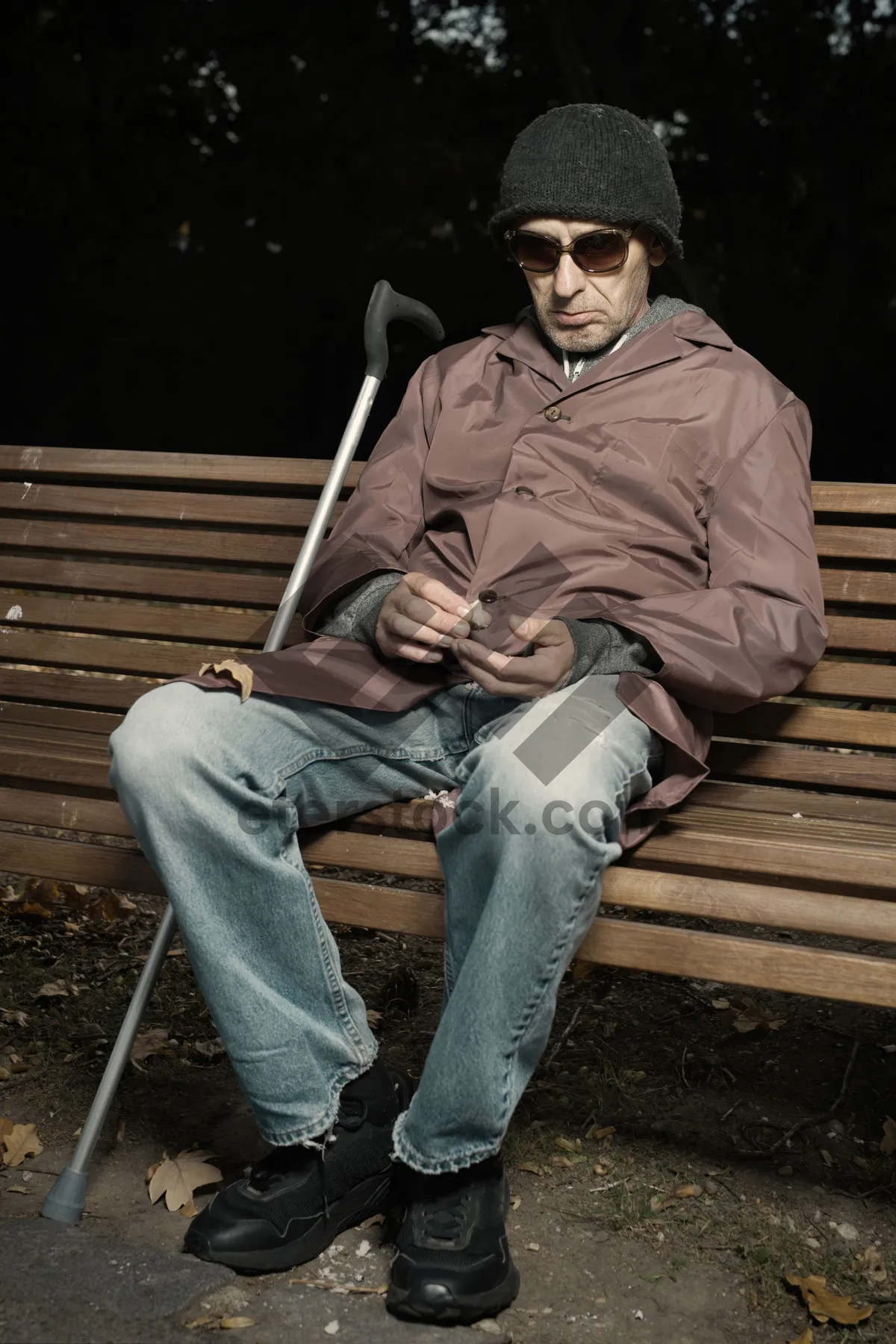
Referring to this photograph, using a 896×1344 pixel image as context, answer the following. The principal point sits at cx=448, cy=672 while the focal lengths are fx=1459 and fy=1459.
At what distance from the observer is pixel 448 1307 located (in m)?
2.30

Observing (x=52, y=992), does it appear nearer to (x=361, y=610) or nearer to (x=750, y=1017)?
(x=361, y=610)

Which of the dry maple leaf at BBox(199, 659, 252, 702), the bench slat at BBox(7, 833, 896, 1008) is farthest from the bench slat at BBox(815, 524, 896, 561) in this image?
the dry maple leaf at BBox(199, 659, 252, 702)

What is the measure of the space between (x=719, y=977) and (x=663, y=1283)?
0.59m

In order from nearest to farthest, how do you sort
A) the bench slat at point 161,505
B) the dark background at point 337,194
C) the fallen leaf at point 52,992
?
the bench slat at point 161,505 → the fallen leaf at point 52,992 → the dark background at point 337,194

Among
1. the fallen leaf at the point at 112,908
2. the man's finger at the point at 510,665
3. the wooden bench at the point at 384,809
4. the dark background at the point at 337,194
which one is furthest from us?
the dark background at the point at 337,194

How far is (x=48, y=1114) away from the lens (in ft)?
9.95

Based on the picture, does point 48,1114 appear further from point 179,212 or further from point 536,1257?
point 179,212

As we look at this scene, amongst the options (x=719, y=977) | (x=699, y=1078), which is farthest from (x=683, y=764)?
(x=699, y=1078)

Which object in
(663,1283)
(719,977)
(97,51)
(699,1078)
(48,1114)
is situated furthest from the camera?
(97,51)

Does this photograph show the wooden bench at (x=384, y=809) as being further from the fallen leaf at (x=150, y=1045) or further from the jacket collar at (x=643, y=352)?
the fallen leaf at (x=150, y=1045)

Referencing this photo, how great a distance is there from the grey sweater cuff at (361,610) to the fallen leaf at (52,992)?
4.66 feet

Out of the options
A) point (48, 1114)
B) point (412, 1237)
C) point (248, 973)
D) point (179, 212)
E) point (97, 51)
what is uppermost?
point (97, 51)

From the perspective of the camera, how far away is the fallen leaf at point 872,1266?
2496mm

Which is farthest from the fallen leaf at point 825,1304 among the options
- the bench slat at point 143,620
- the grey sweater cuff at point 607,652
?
the bench slat at point 143,620
